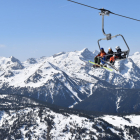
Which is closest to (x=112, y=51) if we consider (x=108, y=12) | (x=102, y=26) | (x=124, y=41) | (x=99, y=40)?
(x=99, y=40)

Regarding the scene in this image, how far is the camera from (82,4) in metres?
18.6

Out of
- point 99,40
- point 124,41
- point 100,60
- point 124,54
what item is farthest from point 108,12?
point 100,60

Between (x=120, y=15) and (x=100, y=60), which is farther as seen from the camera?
(x=100, y=60)

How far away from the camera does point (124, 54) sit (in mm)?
32531

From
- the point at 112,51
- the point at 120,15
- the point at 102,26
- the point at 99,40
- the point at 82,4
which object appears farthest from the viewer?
the point at 112,51

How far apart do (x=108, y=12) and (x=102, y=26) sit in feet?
8.86

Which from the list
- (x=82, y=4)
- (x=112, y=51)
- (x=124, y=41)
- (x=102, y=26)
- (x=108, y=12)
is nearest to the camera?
(x=82, y=4)

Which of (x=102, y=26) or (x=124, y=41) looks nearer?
(x=102, y=26)

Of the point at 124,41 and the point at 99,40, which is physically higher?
the point at 99,40

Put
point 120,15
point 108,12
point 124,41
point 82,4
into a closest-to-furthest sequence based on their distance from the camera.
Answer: point 82,4 → point 120,15 → point 108,12 → point 124,41

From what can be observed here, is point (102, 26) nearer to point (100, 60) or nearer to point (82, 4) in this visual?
point (82, 4)

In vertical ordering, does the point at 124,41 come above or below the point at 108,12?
below

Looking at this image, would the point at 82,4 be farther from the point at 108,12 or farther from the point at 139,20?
the point at 139,20

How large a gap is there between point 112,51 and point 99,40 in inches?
240
